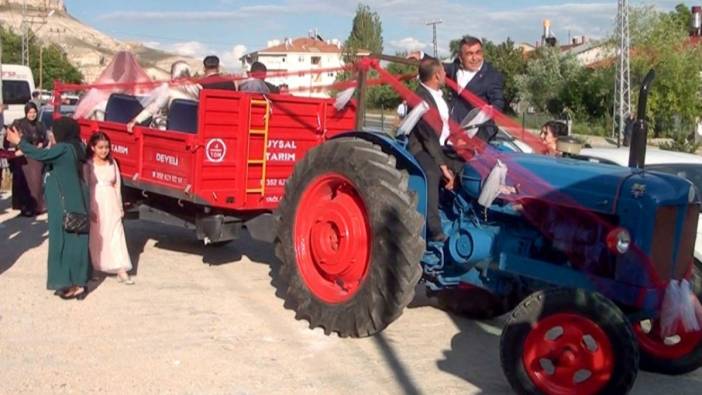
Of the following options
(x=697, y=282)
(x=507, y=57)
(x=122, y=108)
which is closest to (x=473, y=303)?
(x=697, y=282)

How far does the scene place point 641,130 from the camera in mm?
6469

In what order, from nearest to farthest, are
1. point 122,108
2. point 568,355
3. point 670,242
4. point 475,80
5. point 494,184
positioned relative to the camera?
point 568,355 < point 670,242 < point 494,184 < point 475,80 < point 122,108

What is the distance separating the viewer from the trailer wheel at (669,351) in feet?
20.1

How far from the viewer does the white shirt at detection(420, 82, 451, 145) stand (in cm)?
659

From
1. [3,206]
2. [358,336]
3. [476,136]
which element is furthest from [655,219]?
[3,206]

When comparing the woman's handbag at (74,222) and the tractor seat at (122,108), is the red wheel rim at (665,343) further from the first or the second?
the tractor seat at (122,108)

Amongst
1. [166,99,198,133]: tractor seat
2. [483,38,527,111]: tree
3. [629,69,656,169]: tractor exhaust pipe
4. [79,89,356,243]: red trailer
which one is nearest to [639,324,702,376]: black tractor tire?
[629,69,656,169]: tractor exhaust pipe

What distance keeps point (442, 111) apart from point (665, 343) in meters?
2.35

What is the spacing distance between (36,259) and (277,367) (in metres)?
4.56

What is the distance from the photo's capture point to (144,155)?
28.1 ft

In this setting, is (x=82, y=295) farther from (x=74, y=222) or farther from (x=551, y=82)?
(x=551, y=82)

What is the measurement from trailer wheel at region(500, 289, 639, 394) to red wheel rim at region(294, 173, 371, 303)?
1.61 metres

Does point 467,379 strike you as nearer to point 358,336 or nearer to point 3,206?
point 358,336

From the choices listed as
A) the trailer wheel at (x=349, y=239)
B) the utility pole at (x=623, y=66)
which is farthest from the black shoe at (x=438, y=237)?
the utility pole at (x=623, y=66)
